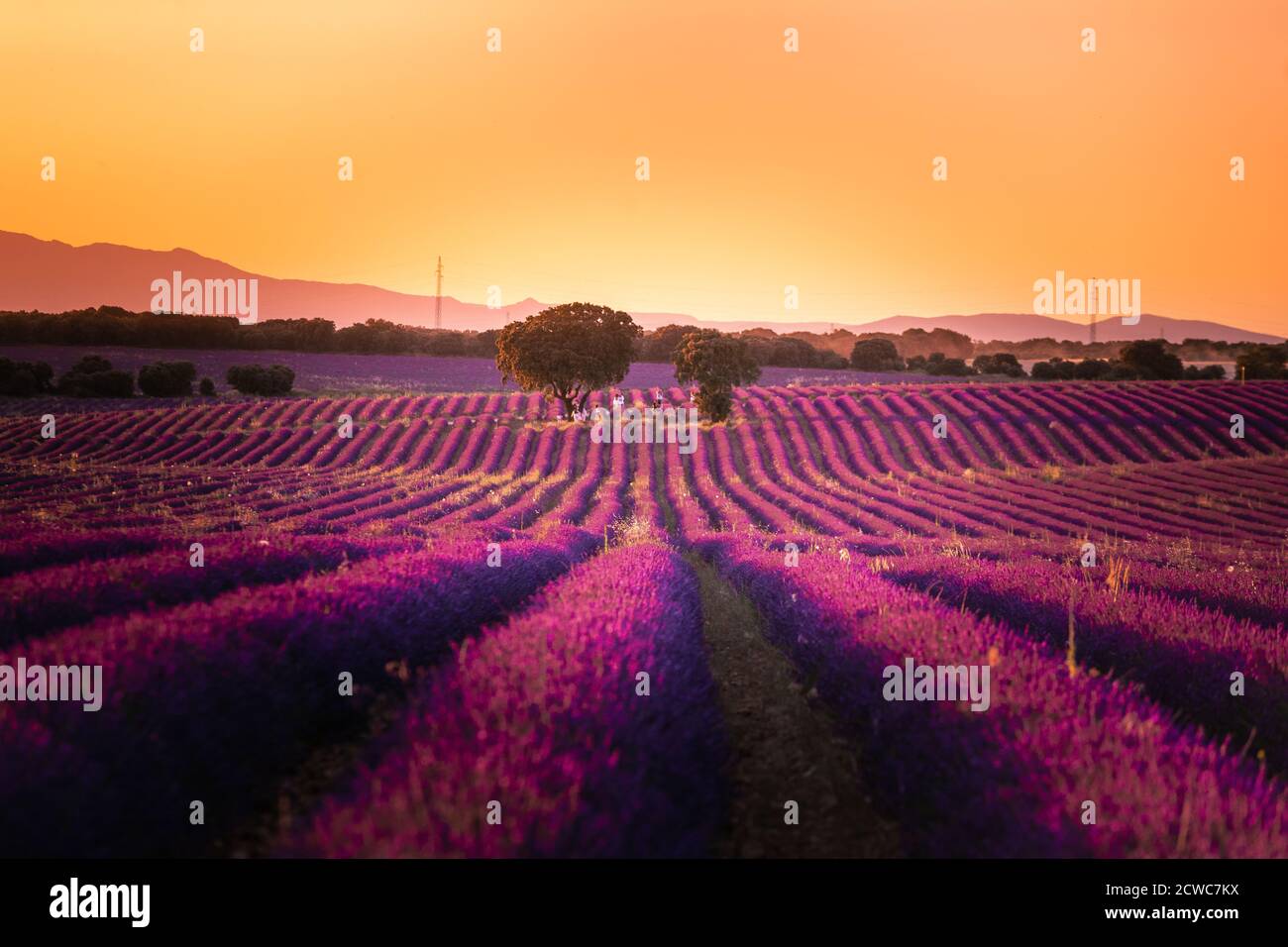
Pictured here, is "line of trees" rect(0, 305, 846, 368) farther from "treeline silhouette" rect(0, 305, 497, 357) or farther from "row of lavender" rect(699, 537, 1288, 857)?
"row of lavender" rect(699, 537, 1288, 857)

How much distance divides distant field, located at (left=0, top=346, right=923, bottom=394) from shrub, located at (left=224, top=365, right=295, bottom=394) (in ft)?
5.23

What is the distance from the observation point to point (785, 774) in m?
4.91

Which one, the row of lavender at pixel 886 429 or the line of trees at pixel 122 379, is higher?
the line of trees at pixel 122 379

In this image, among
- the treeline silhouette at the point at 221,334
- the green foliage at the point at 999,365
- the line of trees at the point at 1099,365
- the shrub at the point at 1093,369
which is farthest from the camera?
the green foliage at the point at 999,365

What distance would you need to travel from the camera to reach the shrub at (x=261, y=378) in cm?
4447

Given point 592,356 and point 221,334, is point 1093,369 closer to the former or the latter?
point 592,356

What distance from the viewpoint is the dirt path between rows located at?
4.03 meters

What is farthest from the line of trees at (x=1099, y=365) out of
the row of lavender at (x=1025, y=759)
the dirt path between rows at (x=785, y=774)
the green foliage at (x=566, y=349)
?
the row of lavender at (x=1025, y=759)

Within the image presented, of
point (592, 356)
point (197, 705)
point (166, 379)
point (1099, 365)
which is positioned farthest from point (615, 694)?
point (1099, 365)

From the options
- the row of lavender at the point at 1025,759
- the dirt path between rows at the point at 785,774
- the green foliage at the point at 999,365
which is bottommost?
the dirt path between rows at the point at 785,774

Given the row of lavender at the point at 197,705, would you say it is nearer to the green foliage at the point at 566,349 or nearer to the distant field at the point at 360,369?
the green foliage at the point at 566,349

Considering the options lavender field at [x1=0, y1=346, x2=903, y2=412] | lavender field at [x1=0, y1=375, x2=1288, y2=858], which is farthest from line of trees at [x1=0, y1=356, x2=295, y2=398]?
lavender field at [x1=0, y1=375, x2=1288, y2=858]

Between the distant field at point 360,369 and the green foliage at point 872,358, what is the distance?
29.2ft
